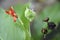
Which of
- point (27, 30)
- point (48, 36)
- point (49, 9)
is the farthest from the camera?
point (49, 9)

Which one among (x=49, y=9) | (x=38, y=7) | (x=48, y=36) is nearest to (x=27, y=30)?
(x=48, y=36)

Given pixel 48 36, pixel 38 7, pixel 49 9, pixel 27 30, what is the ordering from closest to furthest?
pixel 27 30 < pixel 48 36 < pixel 49 9 < pixel 38 7

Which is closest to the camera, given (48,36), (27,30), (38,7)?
(27,30)

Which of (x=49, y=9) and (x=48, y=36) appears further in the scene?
(x=49, y=9)

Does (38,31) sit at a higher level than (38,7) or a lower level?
lower

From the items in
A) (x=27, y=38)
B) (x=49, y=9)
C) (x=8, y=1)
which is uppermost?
(x=8, y=1)

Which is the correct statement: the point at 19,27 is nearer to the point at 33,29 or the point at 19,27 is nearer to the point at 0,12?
the point at 0,12

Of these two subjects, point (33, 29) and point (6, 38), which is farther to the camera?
point (33, 29)

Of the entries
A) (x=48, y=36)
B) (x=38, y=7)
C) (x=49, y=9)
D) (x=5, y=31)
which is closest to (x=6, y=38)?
(x=5, y=31)

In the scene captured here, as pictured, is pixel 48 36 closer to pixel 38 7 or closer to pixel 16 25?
pixel 16 25
